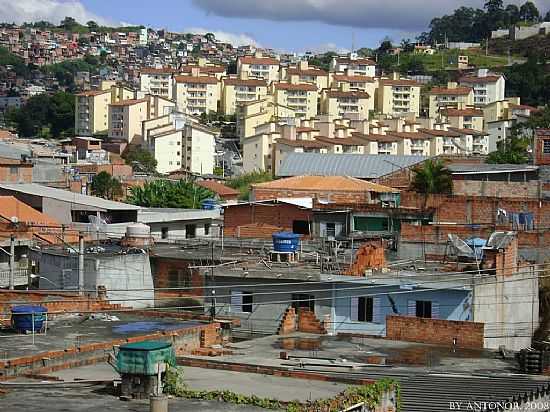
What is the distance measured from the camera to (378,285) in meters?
22.9

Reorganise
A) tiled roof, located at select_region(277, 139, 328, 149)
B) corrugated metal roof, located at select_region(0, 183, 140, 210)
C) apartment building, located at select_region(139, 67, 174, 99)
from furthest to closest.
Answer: apartment building, located at select_region(139, 67, 174, 99) → tiled roof, located at select_region(277, 139, 328, 149) → corrugated metal roof, located at select_region(0, 183, 140, 210)

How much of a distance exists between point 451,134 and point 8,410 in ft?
328

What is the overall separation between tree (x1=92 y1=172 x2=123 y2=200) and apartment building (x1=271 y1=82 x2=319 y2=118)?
188 feet

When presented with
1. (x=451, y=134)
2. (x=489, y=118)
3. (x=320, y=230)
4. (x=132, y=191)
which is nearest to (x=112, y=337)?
(x=320, y=230)

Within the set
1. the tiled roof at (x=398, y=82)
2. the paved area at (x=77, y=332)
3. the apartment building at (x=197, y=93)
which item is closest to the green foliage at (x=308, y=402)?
the paved area at (x=77, y=332)

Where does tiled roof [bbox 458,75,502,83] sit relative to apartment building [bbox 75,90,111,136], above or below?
above

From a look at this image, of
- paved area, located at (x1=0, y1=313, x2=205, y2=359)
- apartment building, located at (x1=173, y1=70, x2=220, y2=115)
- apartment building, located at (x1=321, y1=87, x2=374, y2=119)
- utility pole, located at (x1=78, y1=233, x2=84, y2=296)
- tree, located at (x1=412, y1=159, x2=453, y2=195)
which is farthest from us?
apartment building, located at (x1=173, y1=70, x2=220, y2=115)

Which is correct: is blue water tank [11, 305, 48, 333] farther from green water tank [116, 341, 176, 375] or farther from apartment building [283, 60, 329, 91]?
apartment building [283, 60, 329, 91]

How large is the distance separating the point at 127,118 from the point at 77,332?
306ft

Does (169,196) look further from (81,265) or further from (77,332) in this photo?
(77,332)

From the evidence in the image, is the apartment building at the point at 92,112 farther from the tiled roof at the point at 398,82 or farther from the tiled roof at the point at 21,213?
the tiled roof at the point at 21,213

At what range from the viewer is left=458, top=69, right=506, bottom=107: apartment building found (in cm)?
13250

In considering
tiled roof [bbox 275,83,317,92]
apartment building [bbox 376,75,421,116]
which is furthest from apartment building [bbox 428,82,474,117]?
tiled roof [bbox 275,83,317,92]

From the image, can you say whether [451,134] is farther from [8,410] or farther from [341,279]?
[8,410]
